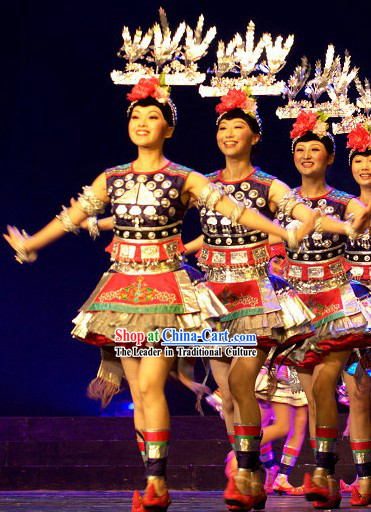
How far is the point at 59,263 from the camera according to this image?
24.4 ft

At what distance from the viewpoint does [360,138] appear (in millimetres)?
A: 5688

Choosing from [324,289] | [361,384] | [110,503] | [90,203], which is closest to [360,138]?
[324,289]

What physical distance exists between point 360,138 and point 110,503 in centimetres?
231

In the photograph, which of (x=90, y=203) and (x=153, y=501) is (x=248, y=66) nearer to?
(x=90, y=203)

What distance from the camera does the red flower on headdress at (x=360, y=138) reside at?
224 inches

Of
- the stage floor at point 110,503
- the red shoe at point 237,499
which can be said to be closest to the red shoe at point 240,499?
the red shoe at point 237,499

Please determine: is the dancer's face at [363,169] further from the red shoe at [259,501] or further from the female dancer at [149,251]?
the red shoe at [259,501]

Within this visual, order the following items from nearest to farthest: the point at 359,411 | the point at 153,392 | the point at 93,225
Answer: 1. the point at 153,392
2. the point at 93,225
3. the point at 359,411

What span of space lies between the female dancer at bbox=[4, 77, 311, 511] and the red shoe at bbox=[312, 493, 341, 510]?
0.98 m

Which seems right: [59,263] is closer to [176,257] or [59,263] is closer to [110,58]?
[110,58]

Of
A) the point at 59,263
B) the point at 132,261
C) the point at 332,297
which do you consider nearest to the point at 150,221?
the point at 132,261

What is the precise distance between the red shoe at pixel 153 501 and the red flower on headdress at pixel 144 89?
1.59 metres

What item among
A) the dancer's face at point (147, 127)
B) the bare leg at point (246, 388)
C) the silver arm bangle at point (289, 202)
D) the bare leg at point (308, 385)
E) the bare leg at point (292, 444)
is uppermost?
the dancer's face at point (147, 127)

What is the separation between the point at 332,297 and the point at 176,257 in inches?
44.3
